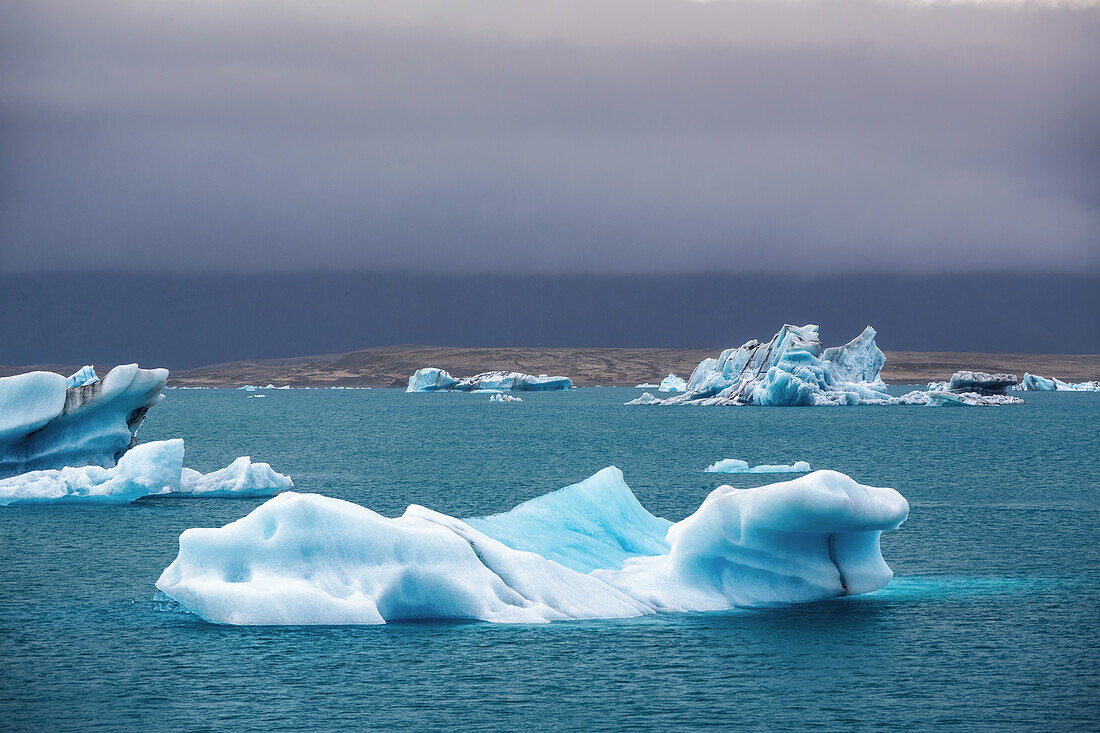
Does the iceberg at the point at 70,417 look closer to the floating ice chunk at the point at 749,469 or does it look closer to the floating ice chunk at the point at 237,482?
the floating ice chunk at the point at 237,482

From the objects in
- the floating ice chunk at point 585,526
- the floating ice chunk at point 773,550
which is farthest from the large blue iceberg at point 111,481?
the floating ice chunk at point 773,550

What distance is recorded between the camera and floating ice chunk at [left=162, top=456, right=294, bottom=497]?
37.2 metres

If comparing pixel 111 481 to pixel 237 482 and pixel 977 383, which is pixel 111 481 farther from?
pixel 977 383

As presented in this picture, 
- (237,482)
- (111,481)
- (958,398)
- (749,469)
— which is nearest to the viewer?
(111,481)

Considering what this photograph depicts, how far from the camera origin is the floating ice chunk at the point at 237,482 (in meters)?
37.2

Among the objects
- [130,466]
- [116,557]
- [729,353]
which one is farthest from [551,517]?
[729,353]

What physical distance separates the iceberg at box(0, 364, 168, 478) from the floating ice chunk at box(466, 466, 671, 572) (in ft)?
54.9

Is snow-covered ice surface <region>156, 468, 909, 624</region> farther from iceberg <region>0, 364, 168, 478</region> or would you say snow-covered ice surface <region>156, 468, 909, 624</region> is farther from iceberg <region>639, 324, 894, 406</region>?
iceberg <region>639, 324, 894, 406</region>

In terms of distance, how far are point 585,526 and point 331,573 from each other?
22.6 ft

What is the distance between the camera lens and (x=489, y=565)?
62.2 ft

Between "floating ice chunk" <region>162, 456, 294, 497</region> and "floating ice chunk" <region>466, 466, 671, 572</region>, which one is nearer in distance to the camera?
"floating ice chunk" <region>466, 466, 671, 572</region>

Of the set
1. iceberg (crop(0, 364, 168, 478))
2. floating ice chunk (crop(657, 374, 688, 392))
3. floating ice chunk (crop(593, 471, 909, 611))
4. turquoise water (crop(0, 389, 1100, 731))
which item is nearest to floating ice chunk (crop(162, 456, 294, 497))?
iceberg (crop(0, 364, 168, 478))

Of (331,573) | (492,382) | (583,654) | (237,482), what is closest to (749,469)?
(237,482)

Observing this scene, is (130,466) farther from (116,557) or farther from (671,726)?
(671,726)
